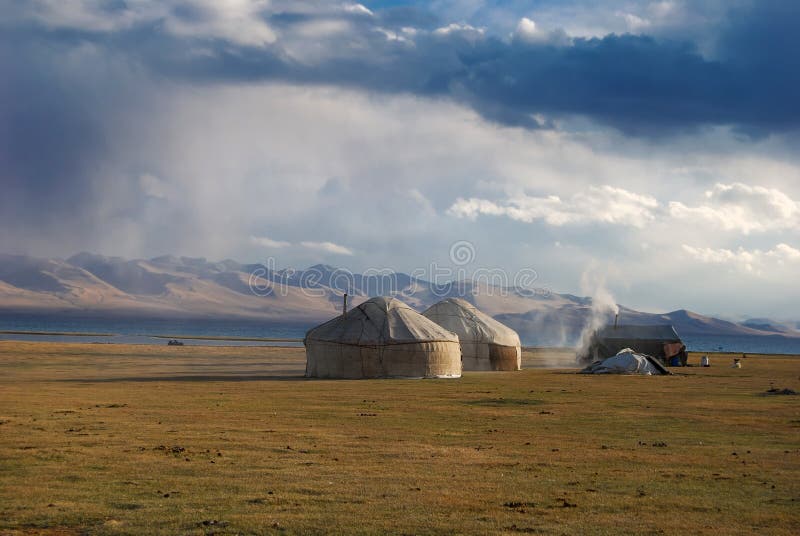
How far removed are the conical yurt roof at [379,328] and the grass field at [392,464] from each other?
1053cm

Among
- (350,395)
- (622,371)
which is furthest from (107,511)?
(622,371)

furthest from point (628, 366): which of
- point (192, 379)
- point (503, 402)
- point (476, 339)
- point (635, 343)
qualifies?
point (192, 379)

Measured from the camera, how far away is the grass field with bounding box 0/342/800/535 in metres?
10.2

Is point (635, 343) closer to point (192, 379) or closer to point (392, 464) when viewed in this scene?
point (192, 379)

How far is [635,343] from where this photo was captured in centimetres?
6397

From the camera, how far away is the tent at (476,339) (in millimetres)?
50281

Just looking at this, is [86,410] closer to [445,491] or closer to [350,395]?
[350,395]

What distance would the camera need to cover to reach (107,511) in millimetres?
10438

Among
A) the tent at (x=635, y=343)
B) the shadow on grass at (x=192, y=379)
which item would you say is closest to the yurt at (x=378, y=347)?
the shadow on grass at (x=192, y=379)

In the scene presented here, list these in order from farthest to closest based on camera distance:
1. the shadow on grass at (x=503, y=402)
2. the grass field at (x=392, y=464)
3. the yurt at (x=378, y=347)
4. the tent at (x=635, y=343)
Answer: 1. the tent at (x=635, y=343)
2. the yurt at (x=378, y=347)
3. the shadow on grass at (x=503, y=402)
4. the grass field at (x=392, y=464)

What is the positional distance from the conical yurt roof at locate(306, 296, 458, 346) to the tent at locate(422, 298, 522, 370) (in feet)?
28.0

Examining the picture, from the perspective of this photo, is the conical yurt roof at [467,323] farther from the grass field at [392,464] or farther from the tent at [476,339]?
the grass field at [392,464]

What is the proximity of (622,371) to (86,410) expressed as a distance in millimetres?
31387

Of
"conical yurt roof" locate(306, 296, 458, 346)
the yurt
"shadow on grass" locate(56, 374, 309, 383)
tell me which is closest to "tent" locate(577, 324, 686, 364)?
"conical yurt roof" locate(306, 296, 458, 346)
